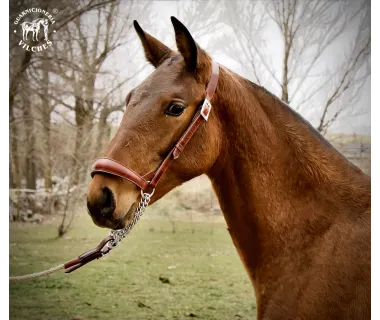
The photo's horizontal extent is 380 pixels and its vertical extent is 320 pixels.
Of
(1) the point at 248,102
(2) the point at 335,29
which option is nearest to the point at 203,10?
(2) the point at 335,29

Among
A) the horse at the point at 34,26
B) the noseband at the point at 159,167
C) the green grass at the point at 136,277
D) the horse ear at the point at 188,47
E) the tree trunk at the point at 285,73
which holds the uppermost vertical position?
the horse at the point at 34,26

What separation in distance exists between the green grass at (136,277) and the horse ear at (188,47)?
2376mm

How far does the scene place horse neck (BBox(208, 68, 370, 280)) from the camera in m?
1.48

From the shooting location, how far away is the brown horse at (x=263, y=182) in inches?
53.2

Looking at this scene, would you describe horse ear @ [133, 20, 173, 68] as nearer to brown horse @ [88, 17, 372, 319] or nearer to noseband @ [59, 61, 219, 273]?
brown horse @ [88, 17, 372, 319]

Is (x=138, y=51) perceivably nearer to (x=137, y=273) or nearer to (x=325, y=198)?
(x=137, y=273)

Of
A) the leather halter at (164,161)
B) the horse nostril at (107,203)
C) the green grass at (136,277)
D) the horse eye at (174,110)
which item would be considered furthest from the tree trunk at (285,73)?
the horse nostril at (107,203)

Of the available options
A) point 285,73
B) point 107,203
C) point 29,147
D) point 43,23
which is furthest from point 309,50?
point 29,147

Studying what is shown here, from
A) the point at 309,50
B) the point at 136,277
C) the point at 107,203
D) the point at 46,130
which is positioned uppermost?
the point at 309,50

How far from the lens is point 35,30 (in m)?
3.15

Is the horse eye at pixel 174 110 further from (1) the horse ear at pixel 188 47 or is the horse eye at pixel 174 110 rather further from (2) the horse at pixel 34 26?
(2) the horse at pixel 34 26

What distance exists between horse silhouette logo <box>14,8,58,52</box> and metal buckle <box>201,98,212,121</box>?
237cm

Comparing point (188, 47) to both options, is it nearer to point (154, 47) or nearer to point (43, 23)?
point (154, 47)

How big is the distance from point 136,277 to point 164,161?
2.38 meters
